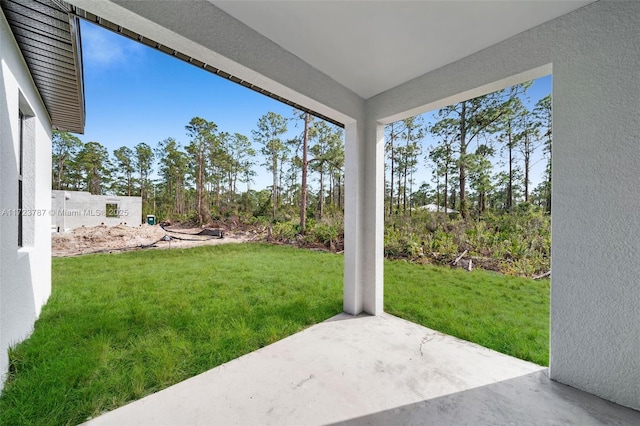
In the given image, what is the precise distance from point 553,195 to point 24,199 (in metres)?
4.62

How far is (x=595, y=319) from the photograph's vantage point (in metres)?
1.47

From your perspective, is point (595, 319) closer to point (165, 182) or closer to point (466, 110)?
point (466, 110)

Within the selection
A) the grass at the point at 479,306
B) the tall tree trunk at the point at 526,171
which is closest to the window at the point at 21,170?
the grass at the point at 479,306

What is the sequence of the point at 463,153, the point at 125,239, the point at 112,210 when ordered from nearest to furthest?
the point at 463,153, the point at 125,239, the point at 112,210

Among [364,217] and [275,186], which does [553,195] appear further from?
[275,186]

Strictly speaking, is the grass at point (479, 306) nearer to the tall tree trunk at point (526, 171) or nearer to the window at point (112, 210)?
the tall tree trunk at point (526, 171)

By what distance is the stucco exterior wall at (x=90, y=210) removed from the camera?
6945mm

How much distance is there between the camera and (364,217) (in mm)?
2812

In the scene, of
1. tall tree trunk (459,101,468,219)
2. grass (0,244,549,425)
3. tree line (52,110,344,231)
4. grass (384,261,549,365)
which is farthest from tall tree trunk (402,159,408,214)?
tree line (52,110,344,231)

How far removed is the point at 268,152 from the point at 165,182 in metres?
5.58

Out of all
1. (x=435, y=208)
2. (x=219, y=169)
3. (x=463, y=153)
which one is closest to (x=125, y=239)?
(x=219, y=169)

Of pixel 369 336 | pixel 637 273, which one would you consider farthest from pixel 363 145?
pixel 637 273

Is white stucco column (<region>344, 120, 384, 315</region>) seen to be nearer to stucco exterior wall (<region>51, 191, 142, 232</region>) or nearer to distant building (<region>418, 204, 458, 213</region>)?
distant building (<region>418, 204, 458, 213</region>)

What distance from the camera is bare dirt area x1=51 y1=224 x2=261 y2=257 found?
641cm
